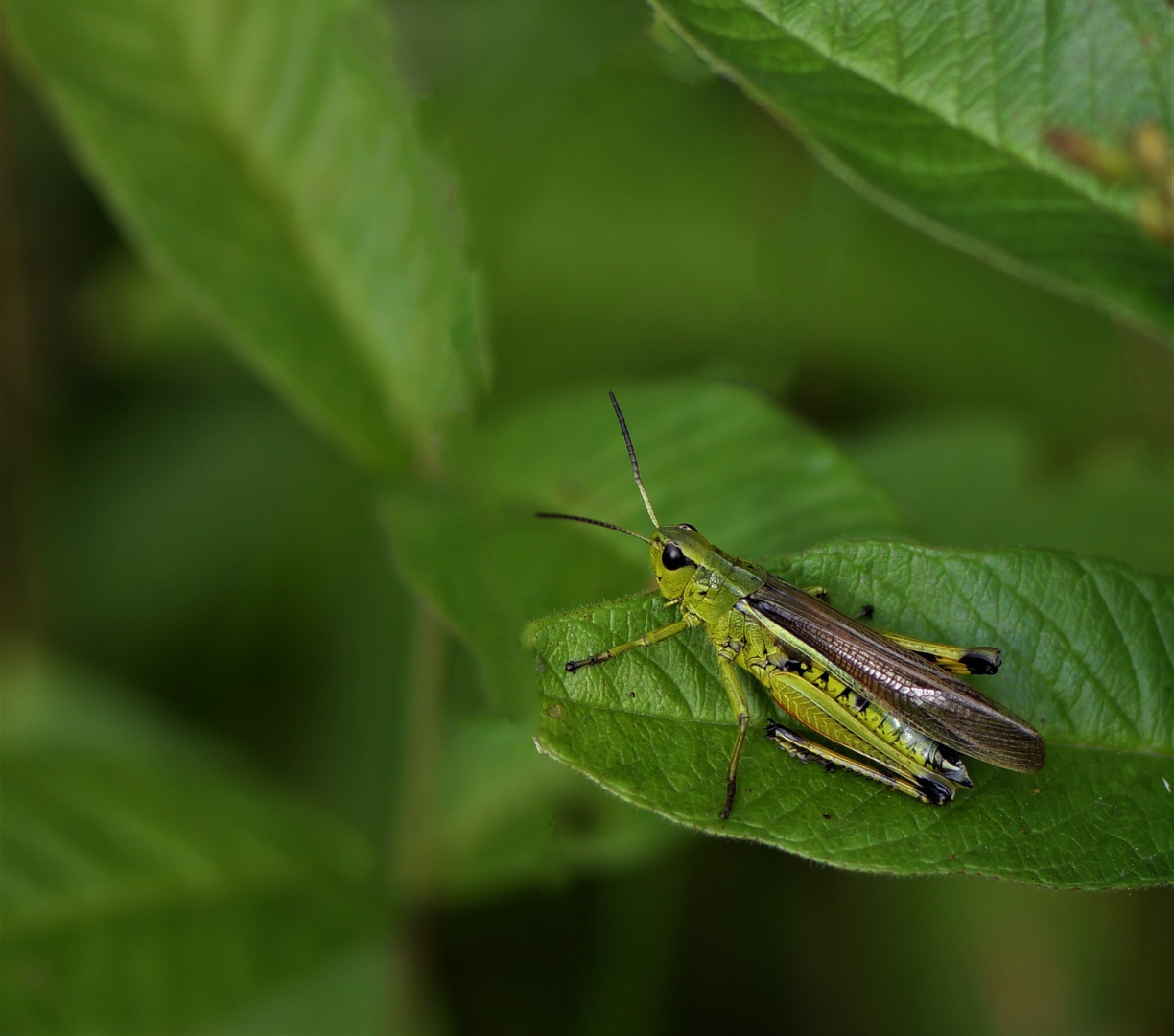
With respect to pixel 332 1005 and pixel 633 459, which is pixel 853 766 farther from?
pixel 332 1005

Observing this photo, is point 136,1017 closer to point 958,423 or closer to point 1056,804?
point 1056,804

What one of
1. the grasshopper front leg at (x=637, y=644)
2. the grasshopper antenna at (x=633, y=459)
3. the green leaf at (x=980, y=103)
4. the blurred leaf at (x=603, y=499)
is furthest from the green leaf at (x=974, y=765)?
the green leaf at (x=980, y=103)

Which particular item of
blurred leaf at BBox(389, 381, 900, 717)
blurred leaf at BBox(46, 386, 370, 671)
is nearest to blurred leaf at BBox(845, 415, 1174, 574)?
blurred leaf at BBox(389, 381, 900, 717)

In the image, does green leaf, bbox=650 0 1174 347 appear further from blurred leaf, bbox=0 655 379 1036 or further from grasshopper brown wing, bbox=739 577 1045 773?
blurred leaf, bbox=0 655 379 1036

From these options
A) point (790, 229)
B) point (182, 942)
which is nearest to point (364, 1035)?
point (182, 942)

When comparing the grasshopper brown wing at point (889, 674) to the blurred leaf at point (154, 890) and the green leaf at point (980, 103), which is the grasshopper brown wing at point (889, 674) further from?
the blurred leaf at point (154, 890)

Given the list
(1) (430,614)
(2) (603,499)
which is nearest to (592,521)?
(2) (603,499)
